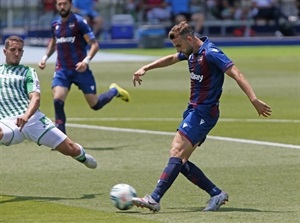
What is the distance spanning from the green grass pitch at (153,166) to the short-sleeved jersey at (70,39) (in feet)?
4.61

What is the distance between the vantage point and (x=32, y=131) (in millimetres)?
12539

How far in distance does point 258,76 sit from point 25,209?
20.5 m

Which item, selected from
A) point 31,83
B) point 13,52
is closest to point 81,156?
point 31,83

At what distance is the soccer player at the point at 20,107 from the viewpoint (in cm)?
1250

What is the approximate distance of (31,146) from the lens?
17531mm

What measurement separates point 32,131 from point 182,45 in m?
2.22

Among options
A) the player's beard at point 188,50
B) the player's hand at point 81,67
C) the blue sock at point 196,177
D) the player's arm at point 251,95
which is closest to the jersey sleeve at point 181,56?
the player's beard at point 188,50

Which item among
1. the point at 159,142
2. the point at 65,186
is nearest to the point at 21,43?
the point at 65,186

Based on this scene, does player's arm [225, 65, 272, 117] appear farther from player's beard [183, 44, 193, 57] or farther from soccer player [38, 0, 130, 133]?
soccer player [38, 0, 130, 133]

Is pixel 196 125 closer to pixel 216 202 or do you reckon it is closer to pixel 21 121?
pixel 216 202

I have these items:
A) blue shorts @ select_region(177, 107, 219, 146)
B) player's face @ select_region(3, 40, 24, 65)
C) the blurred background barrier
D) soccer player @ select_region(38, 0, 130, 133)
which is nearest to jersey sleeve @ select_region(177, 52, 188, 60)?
blue shorts @ select_region(177, 107, 219, 146)

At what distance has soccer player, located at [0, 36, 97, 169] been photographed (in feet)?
41.0

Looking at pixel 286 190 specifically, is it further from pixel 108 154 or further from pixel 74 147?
pixel 108 154

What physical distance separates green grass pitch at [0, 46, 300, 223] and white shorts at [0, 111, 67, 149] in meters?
0.67
